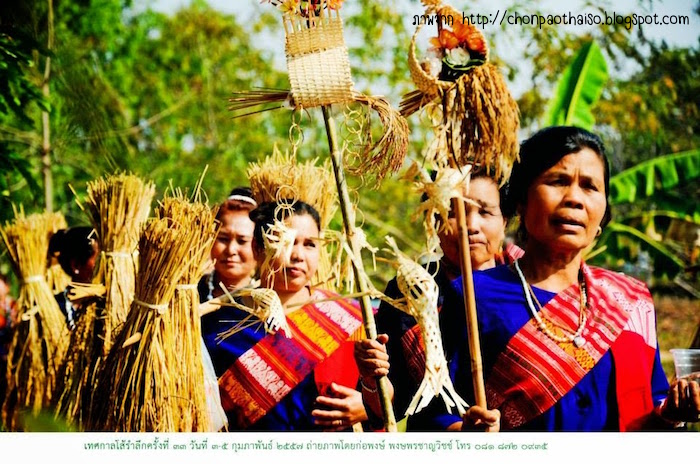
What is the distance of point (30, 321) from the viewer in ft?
14.5

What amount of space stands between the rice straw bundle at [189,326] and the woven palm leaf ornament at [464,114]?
2.94 ft

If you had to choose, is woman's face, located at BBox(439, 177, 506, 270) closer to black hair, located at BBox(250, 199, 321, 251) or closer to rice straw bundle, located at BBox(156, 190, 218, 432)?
black hair, located at BBox(250, 199, 321, 251)

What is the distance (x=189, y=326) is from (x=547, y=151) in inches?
46.8

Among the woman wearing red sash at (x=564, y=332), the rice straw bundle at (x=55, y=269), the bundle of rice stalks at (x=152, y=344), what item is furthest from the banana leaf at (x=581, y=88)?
the bundle of rice stalks at (x=152, y=344)

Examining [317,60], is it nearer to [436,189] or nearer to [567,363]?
[436,189]

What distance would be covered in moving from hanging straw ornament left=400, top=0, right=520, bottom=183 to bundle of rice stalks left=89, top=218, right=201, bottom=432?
3.16ft

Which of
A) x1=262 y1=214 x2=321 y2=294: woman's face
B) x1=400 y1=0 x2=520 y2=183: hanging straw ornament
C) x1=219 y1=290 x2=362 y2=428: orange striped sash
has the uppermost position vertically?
x1=400 y1=0 x2=520 y2=183: hanging straw ornament

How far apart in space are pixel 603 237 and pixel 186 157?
452cm

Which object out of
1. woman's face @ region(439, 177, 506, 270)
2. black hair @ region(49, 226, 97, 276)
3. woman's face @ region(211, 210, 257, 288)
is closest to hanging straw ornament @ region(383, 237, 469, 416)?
woman's face @ region(439, 177, 506, 270)

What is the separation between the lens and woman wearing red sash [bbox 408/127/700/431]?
232 centimetres

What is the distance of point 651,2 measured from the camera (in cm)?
393

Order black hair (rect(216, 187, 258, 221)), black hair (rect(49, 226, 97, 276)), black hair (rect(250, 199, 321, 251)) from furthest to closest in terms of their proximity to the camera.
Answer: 1. black hair (rect(49, 226, 97, 276))
2. black hair (rect(216, 187, 258, 221))
3. black hair (rect(250, 199, 321, 251))

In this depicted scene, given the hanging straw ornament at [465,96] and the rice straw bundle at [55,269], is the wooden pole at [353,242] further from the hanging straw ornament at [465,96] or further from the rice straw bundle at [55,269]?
the rice straw bundle at [55,269]
